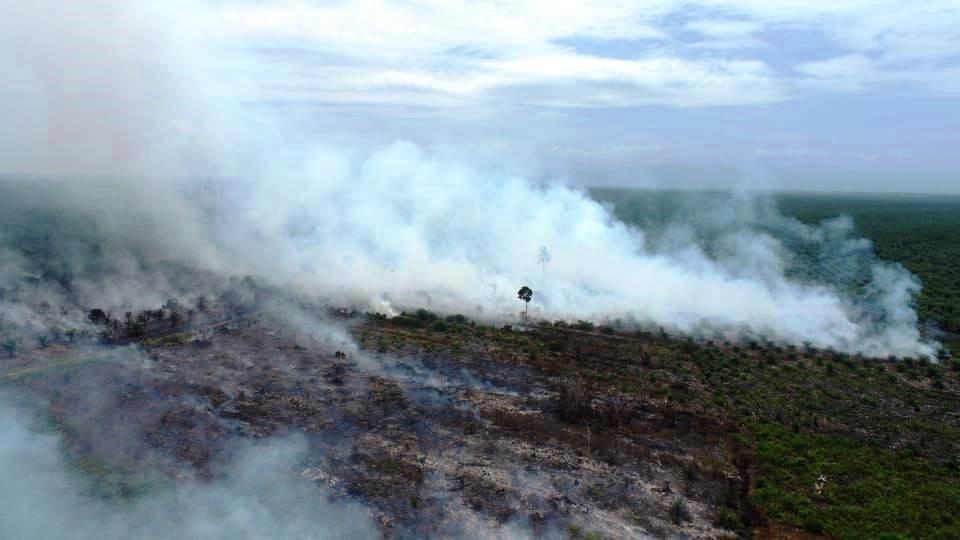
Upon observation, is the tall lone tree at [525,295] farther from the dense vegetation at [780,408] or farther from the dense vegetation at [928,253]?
the dense vegetation at [928,253]

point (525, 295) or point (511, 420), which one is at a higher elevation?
point (525, 295)

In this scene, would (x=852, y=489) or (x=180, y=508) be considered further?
(x=852, y=489)

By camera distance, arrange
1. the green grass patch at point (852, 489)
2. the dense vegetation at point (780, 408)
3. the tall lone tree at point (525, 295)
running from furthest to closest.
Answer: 1. the tall lone tree at point (525, 295)
2. the dense vegetation at point (780, 408)
3. the green grass patch at point (852, 489)

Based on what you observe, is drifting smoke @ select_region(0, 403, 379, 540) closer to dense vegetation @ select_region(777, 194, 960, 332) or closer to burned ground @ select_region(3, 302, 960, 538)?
burned ground @ select_region(3, 302, 960, 538)

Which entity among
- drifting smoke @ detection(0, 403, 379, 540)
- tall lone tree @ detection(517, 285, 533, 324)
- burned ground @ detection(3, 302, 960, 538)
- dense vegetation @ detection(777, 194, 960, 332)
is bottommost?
drifting smoke @ detection(0, 403, 379, 540)

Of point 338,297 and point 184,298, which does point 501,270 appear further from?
point 184,298

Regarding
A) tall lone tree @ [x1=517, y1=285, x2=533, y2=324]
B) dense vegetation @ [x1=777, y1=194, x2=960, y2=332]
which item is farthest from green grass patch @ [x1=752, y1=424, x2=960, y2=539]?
dense vegetation @ [x1=777, y1=194, x2=960, y2=332]

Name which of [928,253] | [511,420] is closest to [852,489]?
[511,420]

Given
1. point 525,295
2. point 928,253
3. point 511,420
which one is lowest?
point 511,420

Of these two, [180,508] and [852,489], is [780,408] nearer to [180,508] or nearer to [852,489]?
[852,489]

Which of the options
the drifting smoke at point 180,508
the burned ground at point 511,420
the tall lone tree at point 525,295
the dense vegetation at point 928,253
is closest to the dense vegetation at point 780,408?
the burned ground at point 511,420

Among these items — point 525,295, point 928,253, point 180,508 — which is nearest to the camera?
point 180,508

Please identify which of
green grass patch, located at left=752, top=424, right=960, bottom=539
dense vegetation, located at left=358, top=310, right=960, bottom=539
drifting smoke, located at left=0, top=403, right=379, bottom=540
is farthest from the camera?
dense vegetation, located at left=358, top=310, right=960, bottom=539

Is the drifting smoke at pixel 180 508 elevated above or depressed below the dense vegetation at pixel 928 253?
below
